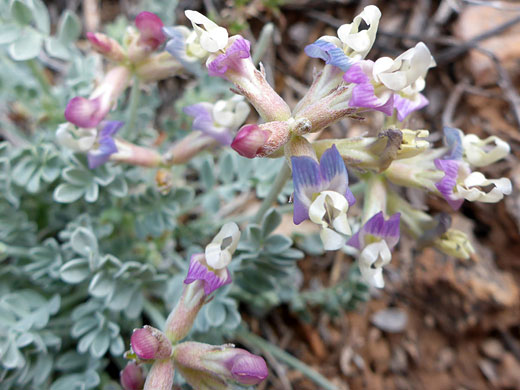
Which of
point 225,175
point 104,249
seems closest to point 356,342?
point 225,175

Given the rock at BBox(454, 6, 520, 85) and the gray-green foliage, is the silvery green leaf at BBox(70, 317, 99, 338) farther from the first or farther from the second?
the rock at BBox(454, 6, 520, 85)

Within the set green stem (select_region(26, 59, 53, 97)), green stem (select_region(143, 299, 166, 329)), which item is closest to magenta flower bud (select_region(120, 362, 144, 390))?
green stem (select_region(143, 299, 166, 329))

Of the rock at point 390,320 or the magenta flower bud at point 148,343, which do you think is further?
the rock at point 390,320

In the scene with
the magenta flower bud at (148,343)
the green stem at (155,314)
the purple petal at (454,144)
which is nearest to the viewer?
the magenta flower bud at (148,343)

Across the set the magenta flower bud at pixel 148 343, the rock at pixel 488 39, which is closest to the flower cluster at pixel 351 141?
the magenta flower bud at pixel 148 343

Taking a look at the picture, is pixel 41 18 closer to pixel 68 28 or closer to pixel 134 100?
pixel 68 28

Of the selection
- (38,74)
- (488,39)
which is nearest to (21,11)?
(38,74)

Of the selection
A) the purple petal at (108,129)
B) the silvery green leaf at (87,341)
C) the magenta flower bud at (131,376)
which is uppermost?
the purple petal at (108,129)

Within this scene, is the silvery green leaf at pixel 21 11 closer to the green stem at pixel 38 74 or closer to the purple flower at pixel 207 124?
the green stem at pixel 38 74
